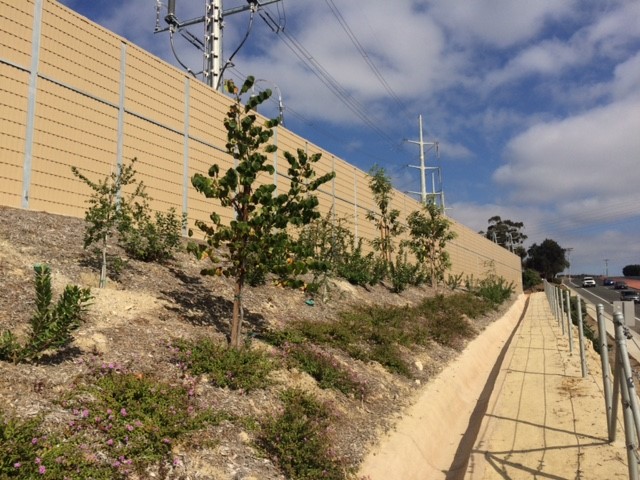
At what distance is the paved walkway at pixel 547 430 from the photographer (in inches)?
207

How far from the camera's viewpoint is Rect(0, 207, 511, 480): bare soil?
473 cm

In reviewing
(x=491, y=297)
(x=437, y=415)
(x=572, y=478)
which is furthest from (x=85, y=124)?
(x=491, y=297)

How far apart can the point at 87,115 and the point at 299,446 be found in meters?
8.43

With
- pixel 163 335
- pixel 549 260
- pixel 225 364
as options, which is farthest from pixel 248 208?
pixel 549 260

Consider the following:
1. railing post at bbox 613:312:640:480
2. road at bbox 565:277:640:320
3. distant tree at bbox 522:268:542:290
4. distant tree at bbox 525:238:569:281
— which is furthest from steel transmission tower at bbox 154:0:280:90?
distant tree at bbox 525:238:569:281

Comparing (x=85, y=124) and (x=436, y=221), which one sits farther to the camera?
(x=436, y=221)

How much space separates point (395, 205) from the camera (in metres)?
26.0

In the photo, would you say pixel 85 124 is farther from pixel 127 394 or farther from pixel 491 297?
pixel 491 297

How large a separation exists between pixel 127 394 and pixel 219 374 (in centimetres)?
136

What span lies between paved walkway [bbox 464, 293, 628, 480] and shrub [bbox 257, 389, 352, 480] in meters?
1.65

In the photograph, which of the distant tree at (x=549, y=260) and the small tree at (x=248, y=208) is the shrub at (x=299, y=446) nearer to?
the small tree at (x=248, y=208)

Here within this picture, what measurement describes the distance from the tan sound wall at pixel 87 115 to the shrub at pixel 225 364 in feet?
17.1

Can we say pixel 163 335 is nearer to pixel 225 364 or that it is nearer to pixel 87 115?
pixel 225 364

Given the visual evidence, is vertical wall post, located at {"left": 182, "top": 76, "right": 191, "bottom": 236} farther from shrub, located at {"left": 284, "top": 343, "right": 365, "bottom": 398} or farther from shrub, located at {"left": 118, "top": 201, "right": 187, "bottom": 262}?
shrub, located at {"left": 284, "top": 343, "right": 365, "bottom": 398}
